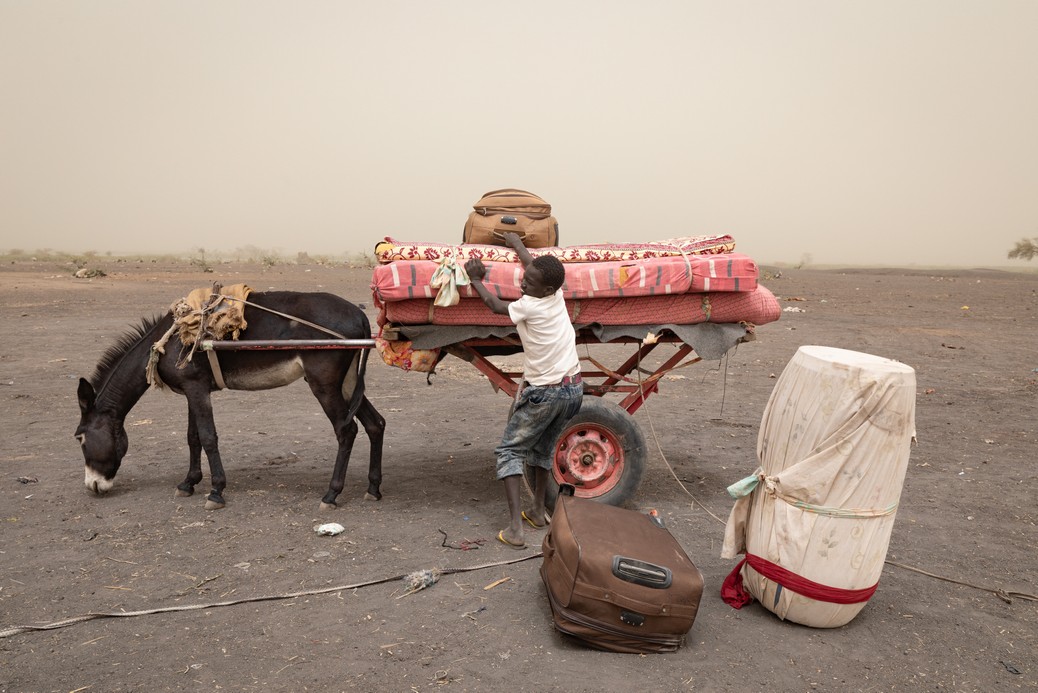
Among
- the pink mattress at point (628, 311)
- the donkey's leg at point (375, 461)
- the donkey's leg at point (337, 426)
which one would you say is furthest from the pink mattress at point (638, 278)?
the donkey's leg at point (375, 461)

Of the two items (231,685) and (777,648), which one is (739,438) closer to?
(777,648)

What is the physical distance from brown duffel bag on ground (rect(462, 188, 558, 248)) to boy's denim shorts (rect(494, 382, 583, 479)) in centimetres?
126

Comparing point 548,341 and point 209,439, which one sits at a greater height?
point 548,341

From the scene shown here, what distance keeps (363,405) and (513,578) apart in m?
2.19

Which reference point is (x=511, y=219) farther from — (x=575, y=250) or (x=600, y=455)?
(x=600, y=455)

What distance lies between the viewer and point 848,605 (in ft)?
12.2

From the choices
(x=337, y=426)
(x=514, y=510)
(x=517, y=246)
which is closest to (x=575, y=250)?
(x=517, y=246)

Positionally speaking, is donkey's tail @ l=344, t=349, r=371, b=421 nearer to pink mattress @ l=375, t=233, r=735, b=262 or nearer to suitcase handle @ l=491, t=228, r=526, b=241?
pink mattress @ l=375, t=233, r=735, b=262

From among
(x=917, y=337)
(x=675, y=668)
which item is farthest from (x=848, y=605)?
Result: (x=917, y=337)

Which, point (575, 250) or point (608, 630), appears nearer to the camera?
point (608, 630)

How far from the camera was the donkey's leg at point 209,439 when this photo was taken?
17.9 ft

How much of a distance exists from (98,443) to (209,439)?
923mm

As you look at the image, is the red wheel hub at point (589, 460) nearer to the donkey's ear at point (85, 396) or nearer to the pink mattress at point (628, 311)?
the pink mattress at point (628, 311)

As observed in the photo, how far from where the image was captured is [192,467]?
5.74 m
